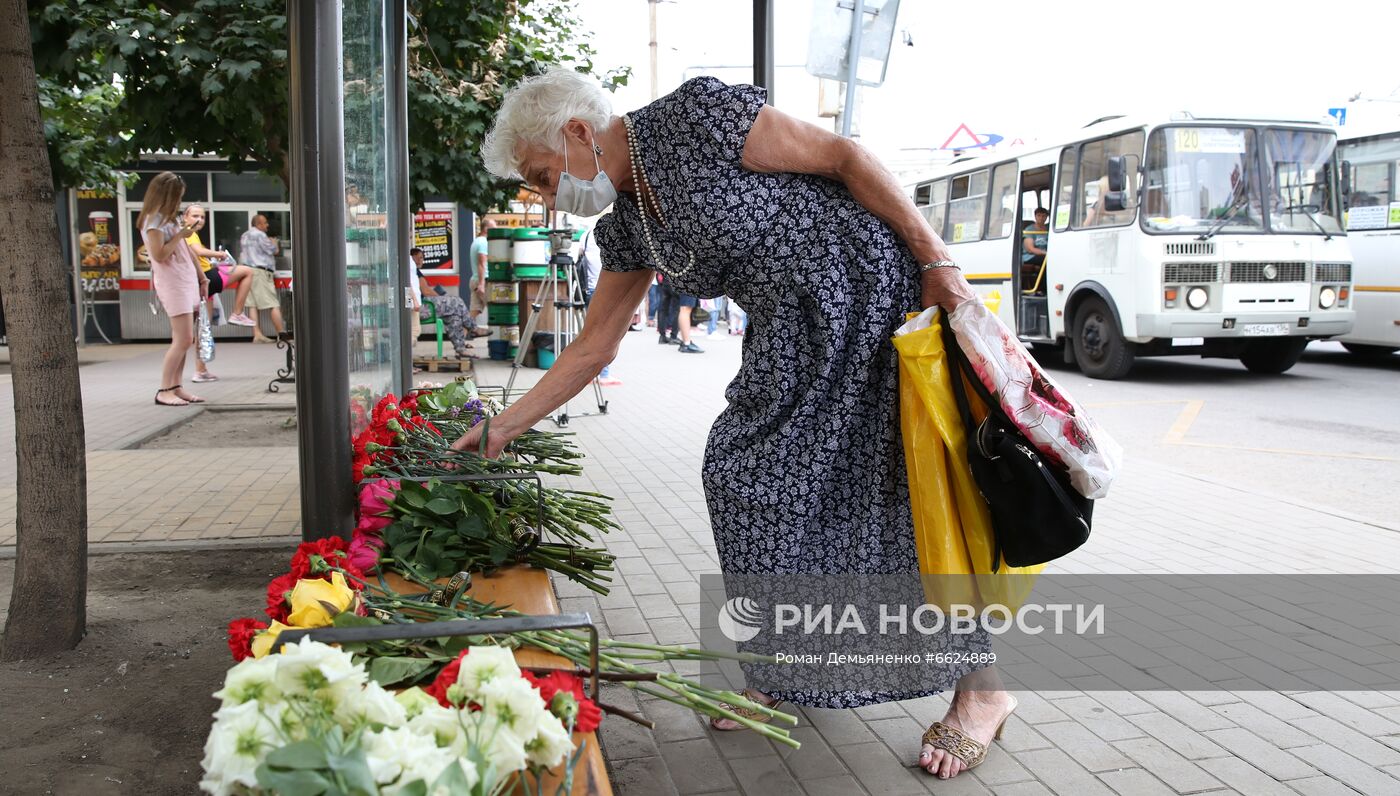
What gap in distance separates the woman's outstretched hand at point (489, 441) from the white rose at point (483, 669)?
63.4 inches

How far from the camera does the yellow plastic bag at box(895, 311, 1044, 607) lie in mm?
2559

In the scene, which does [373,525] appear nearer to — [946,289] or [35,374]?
[35,374]

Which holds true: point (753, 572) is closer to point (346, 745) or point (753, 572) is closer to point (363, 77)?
point (346, 745)

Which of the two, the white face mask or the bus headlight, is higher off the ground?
the white face mask

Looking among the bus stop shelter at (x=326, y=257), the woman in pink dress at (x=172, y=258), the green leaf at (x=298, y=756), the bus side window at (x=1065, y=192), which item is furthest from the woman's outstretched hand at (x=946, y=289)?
the bus side window at (x=1065, y=192)

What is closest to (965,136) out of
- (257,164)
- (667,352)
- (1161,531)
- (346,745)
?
(667,352)

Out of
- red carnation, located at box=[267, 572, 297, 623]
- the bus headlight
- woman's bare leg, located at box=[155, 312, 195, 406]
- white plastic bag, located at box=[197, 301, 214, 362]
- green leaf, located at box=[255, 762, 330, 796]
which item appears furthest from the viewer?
white plastic bag, located at box=[197, 301, 214, 362]

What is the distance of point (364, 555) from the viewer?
2.69 m

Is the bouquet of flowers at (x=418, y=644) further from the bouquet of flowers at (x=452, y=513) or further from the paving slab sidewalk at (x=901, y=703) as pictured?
the paving slab sidewalk at (x=901, y=703)

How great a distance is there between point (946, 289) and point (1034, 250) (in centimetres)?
1314

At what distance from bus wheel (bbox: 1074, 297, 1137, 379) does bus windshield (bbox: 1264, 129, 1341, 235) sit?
6.71 feet

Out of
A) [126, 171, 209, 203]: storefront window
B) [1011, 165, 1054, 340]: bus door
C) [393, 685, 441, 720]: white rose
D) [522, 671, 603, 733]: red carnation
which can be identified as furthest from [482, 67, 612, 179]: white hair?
[126, 171, 209, 203]: storefront window

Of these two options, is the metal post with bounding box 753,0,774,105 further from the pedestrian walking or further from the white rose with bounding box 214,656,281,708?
the pedestrian walking

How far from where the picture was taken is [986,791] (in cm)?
268
